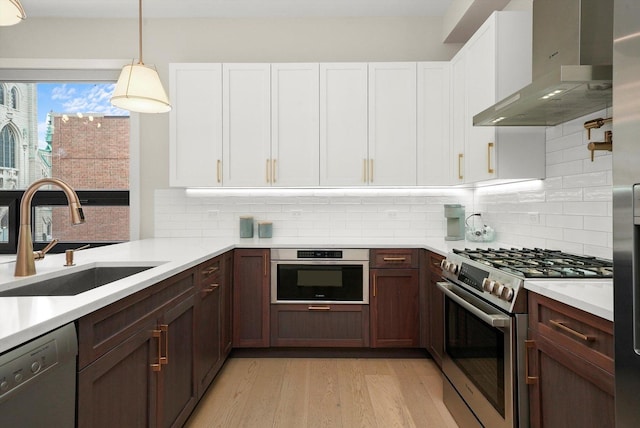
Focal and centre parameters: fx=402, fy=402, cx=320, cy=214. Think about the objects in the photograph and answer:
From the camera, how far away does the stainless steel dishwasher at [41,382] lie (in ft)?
2.71

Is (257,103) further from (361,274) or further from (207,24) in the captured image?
(361,274)

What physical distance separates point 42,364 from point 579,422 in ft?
5.04

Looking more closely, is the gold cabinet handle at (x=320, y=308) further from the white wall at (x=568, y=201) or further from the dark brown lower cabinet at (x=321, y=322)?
the white wall at (x=568, y=201)

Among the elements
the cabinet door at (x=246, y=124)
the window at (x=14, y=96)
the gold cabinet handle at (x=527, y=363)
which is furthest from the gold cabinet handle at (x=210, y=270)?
the window at (x=14, y=96)

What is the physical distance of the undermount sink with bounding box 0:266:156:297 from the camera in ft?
5.23

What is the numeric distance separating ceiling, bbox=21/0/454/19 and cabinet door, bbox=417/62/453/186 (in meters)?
0.60

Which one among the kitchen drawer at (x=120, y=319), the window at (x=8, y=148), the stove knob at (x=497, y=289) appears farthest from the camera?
the window at (x=8, y=148)

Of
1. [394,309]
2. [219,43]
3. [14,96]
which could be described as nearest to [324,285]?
[394,309]

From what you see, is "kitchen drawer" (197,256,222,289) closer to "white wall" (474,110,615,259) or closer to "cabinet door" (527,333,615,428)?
"cabinet door" (527,333,615,428)

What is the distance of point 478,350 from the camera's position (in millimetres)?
1941

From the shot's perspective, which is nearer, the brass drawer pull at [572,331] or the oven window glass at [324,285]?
the brass drawer pull at [572,331]

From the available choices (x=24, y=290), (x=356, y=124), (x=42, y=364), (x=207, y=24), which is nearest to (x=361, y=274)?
(x=356, y=124)

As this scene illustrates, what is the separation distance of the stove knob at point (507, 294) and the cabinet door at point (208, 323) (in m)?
1.55

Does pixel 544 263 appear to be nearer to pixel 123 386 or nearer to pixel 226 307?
pixel 123 386
